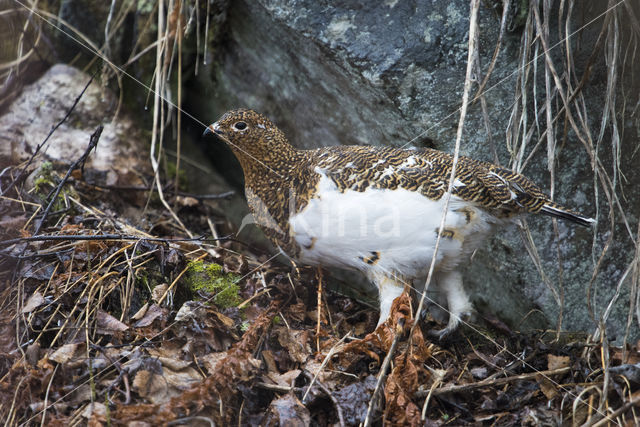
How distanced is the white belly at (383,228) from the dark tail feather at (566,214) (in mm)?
Result: 266

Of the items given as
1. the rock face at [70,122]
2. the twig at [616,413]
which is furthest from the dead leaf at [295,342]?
the rock face at [70,122]

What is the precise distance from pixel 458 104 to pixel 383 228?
115 centimetres

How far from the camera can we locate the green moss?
3.06 m

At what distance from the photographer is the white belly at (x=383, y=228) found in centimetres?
282

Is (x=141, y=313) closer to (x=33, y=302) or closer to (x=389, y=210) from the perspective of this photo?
(x=33, y=302)

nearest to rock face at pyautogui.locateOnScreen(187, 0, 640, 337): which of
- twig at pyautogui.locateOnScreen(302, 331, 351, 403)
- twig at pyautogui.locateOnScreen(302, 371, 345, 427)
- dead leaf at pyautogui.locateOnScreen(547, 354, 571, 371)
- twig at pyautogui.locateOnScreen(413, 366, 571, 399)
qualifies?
dead leaf at pyautogui.locateOnScreen(547, 354, 571, 371)

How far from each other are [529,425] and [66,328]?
2.10m

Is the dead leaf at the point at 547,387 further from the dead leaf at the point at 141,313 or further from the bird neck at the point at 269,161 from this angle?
the dead leaf at the point at 141,313

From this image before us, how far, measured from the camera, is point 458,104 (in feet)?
11.6

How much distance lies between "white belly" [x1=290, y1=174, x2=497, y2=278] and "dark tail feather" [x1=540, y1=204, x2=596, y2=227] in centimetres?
27

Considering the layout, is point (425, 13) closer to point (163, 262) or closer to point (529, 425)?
point (163, 262)

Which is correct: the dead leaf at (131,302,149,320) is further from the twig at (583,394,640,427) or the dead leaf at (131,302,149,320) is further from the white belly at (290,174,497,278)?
the twig at (583,394,640,427)

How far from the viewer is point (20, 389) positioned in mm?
2389

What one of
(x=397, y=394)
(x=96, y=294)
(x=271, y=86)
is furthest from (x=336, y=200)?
(x=271, y=86)
